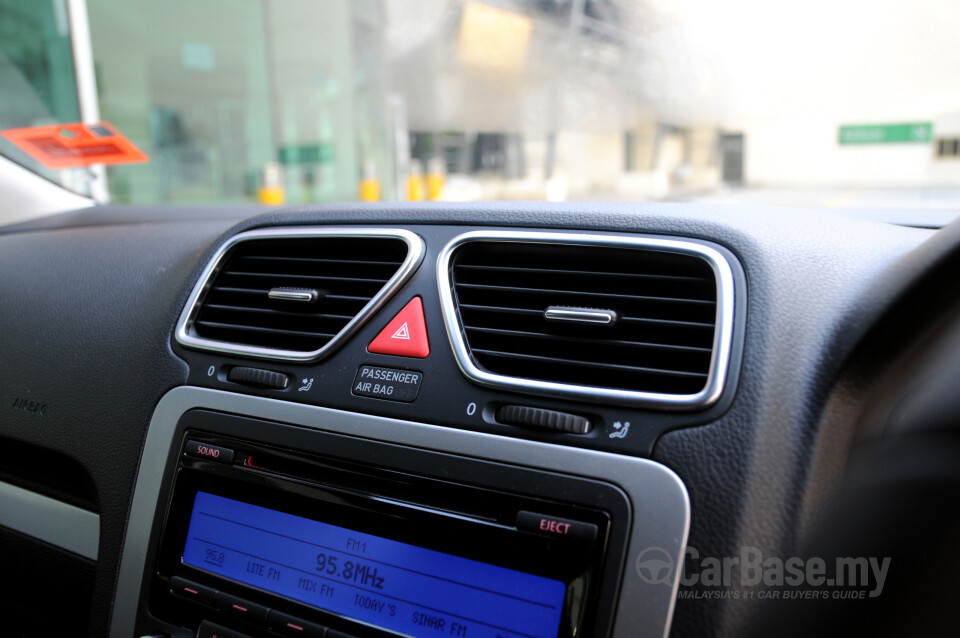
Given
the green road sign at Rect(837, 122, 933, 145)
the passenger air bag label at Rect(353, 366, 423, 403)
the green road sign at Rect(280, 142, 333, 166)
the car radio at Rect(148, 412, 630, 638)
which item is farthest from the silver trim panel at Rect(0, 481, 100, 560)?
the green road sign at Rect(280, 142, 333, 166)

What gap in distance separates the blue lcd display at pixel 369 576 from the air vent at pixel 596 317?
28 centimetres

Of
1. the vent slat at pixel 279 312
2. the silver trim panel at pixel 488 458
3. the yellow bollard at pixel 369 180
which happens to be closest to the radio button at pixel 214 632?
the silver trim panel at pixel 488 458

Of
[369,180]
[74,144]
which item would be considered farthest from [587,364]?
[369,180]

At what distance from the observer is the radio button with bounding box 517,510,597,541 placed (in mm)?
969

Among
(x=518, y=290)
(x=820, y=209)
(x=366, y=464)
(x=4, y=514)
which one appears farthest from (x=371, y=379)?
(x=4, y=514)

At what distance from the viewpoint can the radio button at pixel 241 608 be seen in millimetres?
1172

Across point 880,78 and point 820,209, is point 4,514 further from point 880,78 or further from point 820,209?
point 880,78

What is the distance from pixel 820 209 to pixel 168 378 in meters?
1.36

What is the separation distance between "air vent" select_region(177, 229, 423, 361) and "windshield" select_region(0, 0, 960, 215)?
8.8 inches

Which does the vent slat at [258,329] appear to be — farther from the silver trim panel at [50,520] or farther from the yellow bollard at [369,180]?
the yellow bollard at [369,180]

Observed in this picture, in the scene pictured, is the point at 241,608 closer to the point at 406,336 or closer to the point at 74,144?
the point at 406,336

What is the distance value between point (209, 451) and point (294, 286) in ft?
1.12

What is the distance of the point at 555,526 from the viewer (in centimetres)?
98

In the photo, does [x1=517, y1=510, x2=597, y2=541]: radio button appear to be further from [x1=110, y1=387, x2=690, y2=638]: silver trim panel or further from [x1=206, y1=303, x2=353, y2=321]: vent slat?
[x1=206, y1=303, x2=353, y2=321]: vent slat
